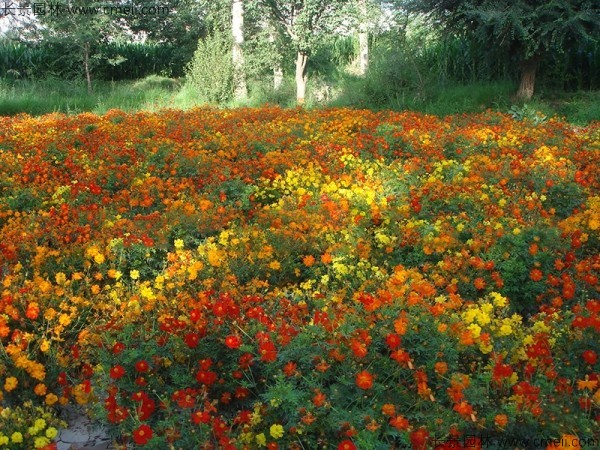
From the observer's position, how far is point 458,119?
9.45 m

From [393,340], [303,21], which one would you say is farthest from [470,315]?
[303,21]

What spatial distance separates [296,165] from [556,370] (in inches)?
157

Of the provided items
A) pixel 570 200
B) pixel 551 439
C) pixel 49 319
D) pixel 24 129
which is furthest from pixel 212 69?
pixel 551 439

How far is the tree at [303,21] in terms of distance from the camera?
596 inches

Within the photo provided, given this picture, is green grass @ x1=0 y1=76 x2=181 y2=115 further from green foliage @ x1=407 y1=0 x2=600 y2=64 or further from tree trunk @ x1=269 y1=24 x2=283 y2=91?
green foliage @ x1=407 y1=0 x2=600 y2=64

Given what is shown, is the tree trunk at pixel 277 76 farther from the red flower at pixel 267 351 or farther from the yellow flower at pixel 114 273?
the red flower at pixel 267 351

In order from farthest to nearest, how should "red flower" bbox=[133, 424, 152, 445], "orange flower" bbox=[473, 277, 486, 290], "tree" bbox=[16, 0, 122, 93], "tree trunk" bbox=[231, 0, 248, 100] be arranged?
"tree" bbox=[16, 0, 122, 93]
"tree trunk" bbox=[231, 0, 248, 100]
"orange flower" bbox=[473, 277, 486, 290]
"red flower" bbox=[133, 424, 152, 445]

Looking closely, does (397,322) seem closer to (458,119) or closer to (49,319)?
(49,319)

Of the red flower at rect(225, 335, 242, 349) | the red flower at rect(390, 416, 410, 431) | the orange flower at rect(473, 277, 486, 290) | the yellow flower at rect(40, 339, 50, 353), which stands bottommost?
the yellow flower at rect(40, 339, 50, 353)

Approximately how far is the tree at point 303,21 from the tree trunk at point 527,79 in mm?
5188

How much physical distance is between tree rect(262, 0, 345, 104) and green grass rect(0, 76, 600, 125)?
1064 millimetres

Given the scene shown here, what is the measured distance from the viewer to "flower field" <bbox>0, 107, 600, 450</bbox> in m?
2.54

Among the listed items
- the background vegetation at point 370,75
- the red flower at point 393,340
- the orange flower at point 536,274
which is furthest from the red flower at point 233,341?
the background vegetation at point 370,75

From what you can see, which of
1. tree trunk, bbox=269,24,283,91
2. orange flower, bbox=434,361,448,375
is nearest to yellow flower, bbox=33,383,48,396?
orange flower, bbox=434,361,448,375
